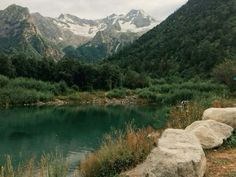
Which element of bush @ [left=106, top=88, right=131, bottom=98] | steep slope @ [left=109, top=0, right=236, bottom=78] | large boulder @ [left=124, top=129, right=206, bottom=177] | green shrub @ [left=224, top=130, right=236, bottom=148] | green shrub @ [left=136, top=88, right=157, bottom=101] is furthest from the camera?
steep slope @ [left=109, top=0, right=236, bottom=78]

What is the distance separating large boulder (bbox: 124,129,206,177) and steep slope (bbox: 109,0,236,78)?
301 ft

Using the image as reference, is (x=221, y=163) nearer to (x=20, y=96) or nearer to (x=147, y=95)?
(x=20, y=96)

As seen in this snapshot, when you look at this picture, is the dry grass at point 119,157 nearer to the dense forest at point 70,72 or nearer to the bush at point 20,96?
the bush at point 20,96

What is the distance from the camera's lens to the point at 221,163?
481 inches

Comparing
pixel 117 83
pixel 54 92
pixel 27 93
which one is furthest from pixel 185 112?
pixel 117 83

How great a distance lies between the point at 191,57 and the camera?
117562 millimetres

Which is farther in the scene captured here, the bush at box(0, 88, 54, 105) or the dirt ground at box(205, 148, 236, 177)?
the bush at box(0, 88, 54, 105)

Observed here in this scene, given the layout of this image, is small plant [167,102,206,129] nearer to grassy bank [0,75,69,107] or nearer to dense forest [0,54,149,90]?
grassy bank [0,75,69,107]

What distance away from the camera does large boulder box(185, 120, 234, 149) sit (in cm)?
1397

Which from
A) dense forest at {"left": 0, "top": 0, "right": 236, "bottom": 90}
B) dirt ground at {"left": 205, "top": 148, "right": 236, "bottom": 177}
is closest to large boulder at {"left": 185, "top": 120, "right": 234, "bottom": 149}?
dirt ground at {"left": 205, "top": 148, "right": 236, "bottom": 177}

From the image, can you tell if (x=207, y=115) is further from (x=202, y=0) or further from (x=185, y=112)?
(x=202, y=0)

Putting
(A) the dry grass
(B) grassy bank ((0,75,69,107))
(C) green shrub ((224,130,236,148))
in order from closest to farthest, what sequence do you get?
(A) the dry grass → (C) green shrub ((224,130,236,148)) → (B) grassy bank ((0,75,69,107))

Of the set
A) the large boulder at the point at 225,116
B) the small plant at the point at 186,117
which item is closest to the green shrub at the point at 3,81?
the small plant at the point at 186,117

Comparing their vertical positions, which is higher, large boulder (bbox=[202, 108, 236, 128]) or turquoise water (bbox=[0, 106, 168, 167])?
large boulder (bbox=[202, 108, 236, 128])
